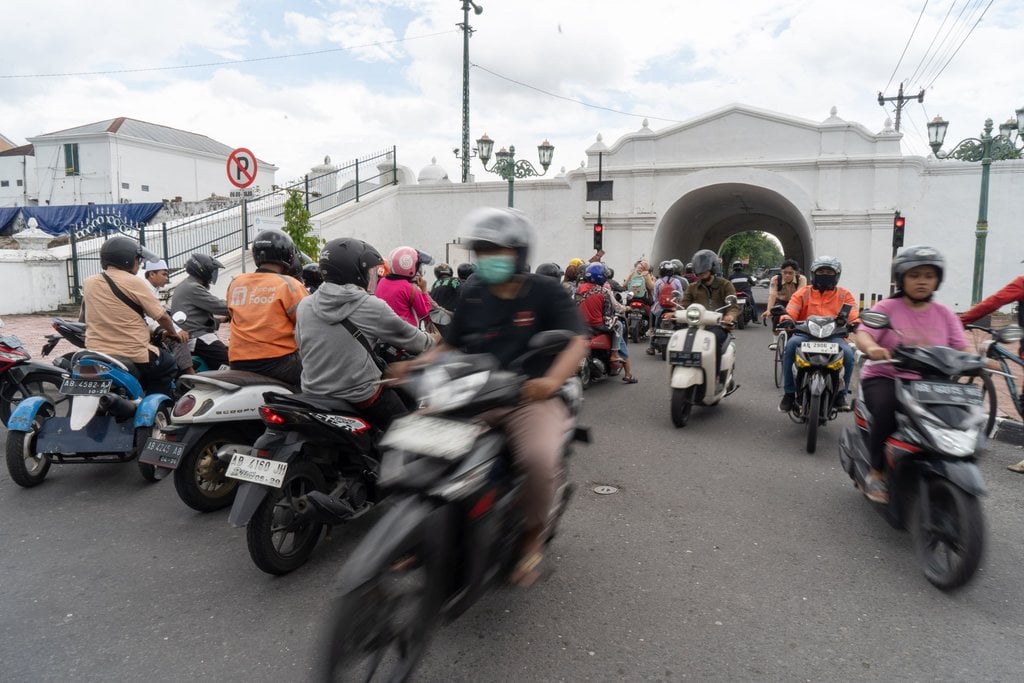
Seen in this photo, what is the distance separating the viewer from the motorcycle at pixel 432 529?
2.24 m

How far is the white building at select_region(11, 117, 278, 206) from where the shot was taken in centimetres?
4550

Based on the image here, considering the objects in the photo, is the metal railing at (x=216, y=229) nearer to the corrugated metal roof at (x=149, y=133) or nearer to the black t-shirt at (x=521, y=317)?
the black t-shirt at (x=521, y=317)

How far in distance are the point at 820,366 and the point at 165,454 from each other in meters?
5.20

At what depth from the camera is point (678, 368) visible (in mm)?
6969

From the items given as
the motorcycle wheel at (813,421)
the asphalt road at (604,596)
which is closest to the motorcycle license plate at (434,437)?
the asphalt road at (604,596)

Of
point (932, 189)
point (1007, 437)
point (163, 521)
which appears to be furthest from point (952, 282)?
point (163, 521)

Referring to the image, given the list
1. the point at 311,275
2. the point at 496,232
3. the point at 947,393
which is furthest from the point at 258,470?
the point at 311,275

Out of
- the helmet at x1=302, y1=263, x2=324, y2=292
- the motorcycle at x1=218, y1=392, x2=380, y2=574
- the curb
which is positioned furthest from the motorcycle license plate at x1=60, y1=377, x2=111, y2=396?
the curb

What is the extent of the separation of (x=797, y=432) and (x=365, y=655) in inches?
217

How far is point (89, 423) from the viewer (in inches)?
191

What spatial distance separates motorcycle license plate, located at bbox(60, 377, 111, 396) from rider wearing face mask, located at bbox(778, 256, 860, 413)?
574cm

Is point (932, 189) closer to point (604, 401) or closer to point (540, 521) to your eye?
point (604, 401)

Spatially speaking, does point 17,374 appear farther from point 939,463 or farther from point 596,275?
point 939,463

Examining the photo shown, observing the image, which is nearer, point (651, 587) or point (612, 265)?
point (651, 587)
